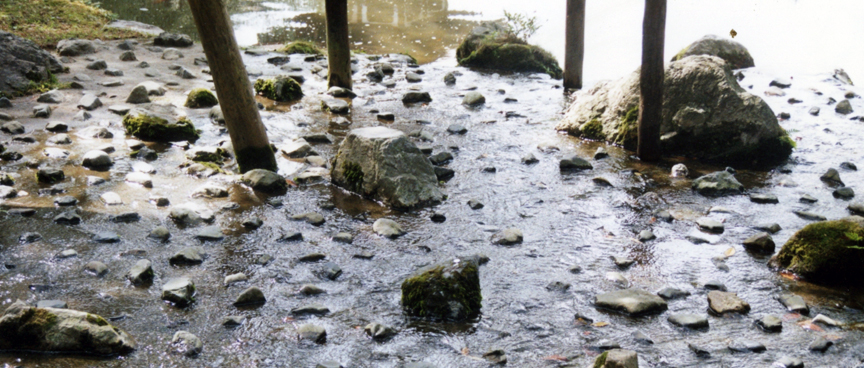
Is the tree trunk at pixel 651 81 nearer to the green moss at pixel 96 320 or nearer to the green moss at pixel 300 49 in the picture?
the green moss at pixel 96 320

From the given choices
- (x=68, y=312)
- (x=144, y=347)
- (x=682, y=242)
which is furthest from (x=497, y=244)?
(x=68, y=312)

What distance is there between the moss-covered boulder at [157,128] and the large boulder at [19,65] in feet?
7.56

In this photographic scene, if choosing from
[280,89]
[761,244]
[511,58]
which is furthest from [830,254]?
[511,58]

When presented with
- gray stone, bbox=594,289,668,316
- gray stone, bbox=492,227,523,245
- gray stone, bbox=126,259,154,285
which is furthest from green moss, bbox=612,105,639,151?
gray stone, bbox=126,259,154,285

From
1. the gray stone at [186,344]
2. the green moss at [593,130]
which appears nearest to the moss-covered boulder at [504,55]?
the green moss at [593,130]

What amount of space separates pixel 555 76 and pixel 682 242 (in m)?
6.91

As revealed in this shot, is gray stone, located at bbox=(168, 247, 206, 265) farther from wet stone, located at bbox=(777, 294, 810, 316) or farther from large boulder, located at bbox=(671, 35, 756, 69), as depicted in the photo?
large boulder, located at bbox=(671, 35, 756, 69)

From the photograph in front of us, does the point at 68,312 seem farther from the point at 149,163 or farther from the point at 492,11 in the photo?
the point at 492,11

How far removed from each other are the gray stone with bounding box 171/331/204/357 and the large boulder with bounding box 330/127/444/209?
8.24ft

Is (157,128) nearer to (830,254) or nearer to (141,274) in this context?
(141,274)

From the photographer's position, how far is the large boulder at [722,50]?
37.6ft

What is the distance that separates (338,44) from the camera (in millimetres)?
9250

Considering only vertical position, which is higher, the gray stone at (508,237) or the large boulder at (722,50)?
the large boulder at (722,50)

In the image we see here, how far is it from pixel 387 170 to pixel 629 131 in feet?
11.1
